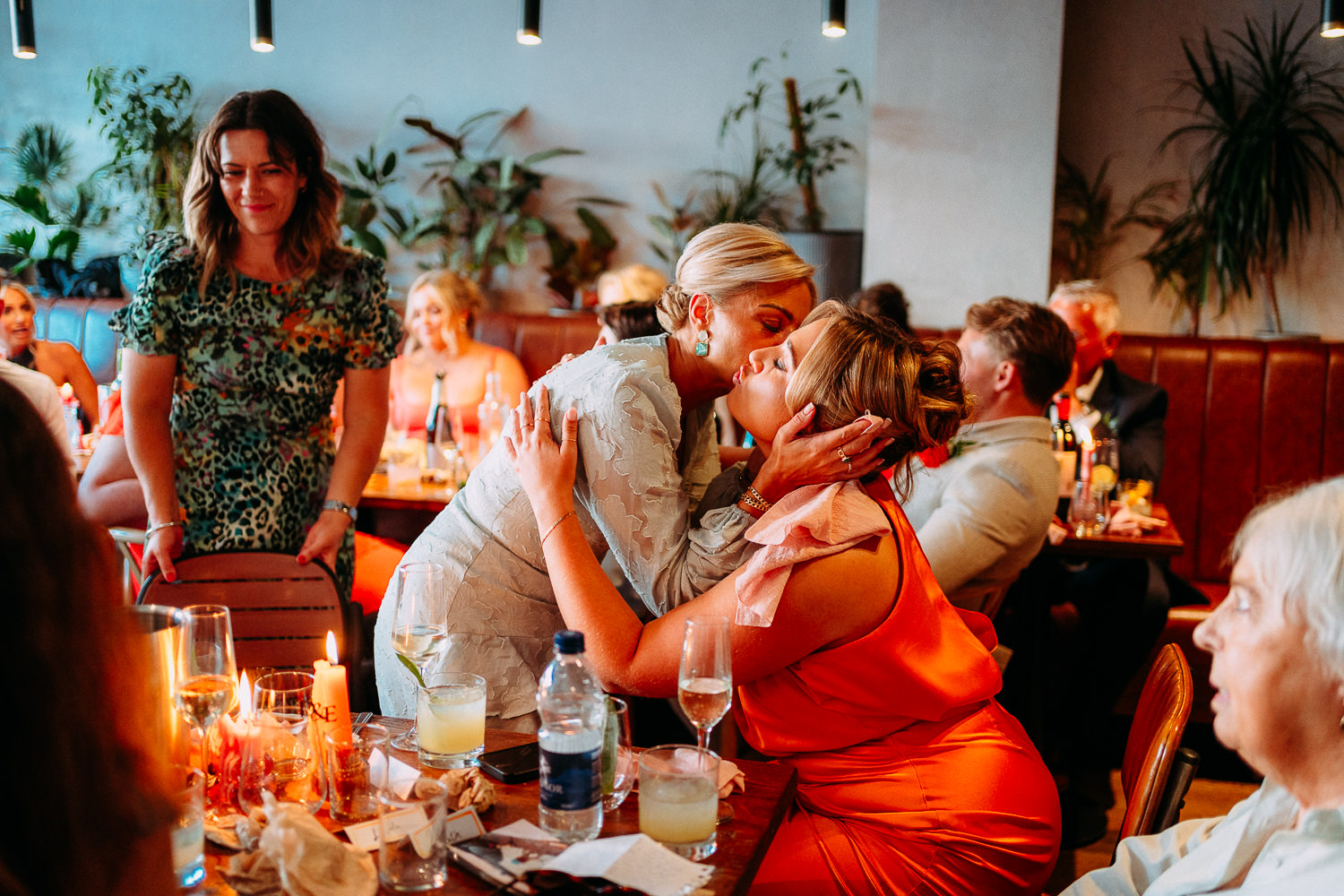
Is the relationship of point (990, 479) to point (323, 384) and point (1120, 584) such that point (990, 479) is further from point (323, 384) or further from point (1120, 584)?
point (323, 384)

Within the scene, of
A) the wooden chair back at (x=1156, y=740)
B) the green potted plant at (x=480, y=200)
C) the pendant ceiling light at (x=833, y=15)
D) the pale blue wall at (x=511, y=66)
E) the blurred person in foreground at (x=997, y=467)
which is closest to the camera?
the wooden chair back at (x=1156, y=740)

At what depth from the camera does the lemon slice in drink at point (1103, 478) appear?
333 cm

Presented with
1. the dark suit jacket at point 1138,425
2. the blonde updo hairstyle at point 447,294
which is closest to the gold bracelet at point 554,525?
the dark suit jacket at point 1138,425

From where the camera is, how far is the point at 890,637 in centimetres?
151

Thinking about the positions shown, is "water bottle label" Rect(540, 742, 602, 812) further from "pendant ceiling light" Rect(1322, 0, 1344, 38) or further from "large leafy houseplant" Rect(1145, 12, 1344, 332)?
"large leafy houseplant" Rect(1145, 12, 1344, 332)

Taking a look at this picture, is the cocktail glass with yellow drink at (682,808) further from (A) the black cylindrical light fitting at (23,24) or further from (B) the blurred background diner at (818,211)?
(A) the black cylindrical light fitting at (23,24)

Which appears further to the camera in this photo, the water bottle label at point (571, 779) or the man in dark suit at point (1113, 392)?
the man in dark suit at point (1113, 392)

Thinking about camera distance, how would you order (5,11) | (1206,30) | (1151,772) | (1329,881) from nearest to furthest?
1. (1329,881)
2. (1151,772)
3. (1206,30)
4. (5,11)

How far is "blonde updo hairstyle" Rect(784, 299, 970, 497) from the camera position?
162 centimetres

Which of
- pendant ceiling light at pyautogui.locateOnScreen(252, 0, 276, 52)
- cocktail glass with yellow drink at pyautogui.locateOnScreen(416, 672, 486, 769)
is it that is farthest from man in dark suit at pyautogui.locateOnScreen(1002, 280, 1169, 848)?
pendant ceiling light at pyautogui.locateOnScreen(252, 0, 276, 52)

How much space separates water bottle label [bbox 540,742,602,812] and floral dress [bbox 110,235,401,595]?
142 cm

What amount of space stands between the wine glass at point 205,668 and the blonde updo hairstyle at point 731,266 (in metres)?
0.91

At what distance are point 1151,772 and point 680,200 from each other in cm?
499

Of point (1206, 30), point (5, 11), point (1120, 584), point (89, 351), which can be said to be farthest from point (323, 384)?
point (5, 11)
